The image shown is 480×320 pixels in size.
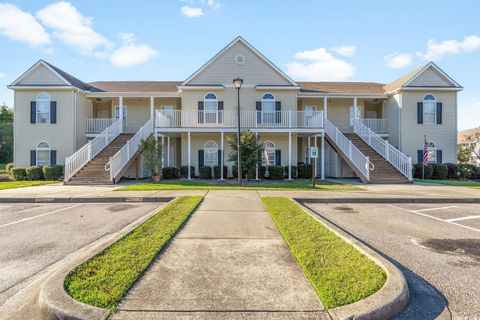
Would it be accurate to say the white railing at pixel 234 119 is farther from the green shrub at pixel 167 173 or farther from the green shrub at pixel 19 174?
the green shrub at pixel 19 174

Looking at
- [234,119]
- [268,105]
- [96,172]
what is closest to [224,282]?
[96,172]

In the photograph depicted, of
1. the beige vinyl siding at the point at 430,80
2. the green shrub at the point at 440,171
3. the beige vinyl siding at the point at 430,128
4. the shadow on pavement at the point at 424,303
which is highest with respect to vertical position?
the beige vinyl siding at the point at 430,80

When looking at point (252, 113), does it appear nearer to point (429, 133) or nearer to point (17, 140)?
point (429, 133)

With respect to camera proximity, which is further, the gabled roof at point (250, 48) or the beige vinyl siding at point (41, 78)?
the gabled roof at point (250, 48)

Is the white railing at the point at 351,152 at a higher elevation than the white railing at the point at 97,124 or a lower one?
lower

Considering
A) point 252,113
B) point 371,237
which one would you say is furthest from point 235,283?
point 252,113

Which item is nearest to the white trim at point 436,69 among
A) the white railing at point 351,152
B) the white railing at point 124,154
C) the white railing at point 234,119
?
the white railing at point 351,152

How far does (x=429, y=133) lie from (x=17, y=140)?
28692mm

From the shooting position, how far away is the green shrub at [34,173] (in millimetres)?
18016

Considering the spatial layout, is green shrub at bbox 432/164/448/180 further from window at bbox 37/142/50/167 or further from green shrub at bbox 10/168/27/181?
green shrub at bbox 10/168/27/181

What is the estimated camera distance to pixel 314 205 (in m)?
9.52

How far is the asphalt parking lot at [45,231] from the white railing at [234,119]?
10271 millimetres

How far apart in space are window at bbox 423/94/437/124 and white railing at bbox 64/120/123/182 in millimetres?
21849

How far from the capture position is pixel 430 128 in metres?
20.4
